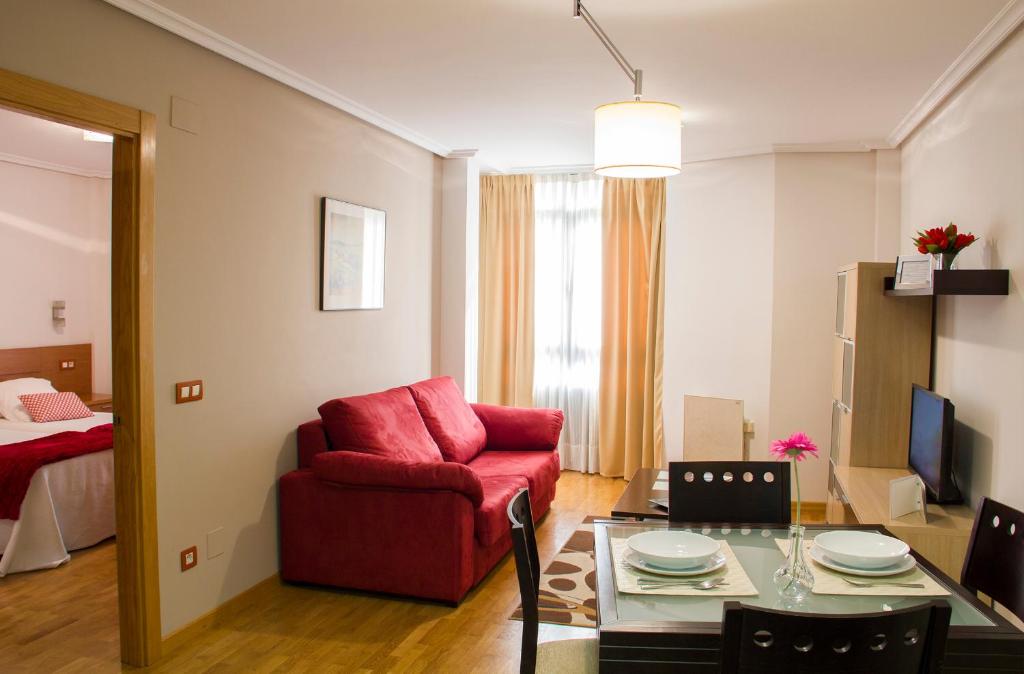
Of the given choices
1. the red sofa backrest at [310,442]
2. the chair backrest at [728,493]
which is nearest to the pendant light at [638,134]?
the chair backrest at [728,493]

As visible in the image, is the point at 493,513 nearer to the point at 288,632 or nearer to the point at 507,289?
the point at 288,632

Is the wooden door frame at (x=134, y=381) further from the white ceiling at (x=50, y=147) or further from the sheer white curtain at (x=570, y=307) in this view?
the sheer white curtain at (x=570, y=307)

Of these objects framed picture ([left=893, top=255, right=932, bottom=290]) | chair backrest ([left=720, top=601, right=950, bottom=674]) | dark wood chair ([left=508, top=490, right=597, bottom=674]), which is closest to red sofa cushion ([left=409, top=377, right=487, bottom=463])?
dark wood chair ([left=508, top=490, right=597, bottom=674])

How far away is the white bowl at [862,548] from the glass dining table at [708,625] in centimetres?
11

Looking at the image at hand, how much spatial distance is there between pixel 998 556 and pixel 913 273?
1.91 m

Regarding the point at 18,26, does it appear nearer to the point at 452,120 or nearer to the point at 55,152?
the point at 452,120

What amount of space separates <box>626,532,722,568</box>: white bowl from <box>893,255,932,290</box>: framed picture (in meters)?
2.05

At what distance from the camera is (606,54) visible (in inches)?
138

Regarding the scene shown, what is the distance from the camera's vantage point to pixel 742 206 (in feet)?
18.6

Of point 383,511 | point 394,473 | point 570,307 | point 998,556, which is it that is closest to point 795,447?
point 998,556

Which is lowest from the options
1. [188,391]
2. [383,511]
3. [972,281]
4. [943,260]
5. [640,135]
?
[383,511]

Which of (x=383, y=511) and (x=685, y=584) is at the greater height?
(x=685, y=584)

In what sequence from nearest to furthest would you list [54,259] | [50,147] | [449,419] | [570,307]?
[449,419] < [50,147] < [54,259] < [570,307]

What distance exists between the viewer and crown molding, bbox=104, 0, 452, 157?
9.82 ft
